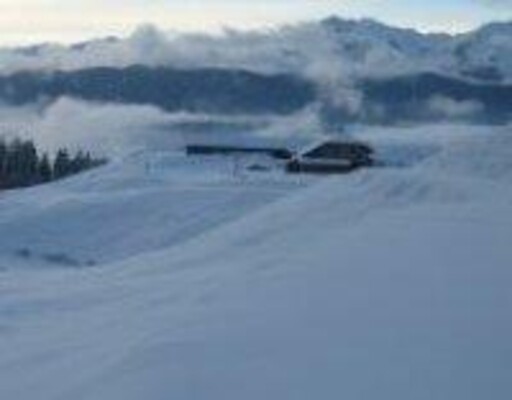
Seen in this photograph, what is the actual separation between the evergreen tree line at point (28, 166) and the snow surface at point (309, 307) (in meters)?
68.4

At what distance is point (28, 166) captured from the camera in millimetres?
88500

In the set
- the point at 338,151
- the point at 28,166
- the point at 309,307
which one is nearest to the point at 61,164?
the point at 28,166

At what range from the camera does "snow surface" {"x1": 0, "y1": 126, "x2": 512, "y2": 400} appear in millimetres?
7008

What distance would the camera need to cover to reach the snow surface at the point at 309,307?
23.0ft

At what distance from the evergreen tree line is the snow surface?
68.4 metres

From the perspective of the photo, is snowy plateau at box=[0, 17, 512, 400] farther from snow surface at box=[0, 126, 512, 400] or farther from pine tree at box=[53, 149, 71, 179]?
pine tree at box=[53, 149, 71, 179]

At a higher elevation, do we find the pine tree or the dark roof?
the dark roof

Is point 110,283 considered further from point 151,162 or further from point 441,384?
point 151,162

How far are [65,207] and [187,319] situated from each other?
2303 centimetres

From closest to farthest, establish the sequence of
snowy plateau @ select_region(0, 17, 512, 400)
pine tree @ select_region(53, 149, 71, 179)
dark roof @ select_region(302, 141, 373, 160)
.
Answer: snowy plateau @ select_region(0, 17, 512, 400) < dark roof @ select_region(302, 141, 373, 160) < pine tree @ select_region(53, 149, 71, 179)

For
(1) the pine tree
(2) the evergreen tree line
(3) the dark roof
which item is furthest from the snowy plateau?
(1) the pine tree

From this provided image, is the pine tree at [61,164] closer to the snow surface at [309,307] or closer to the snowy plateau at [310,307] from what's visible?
the snowy plateau at [310,307]

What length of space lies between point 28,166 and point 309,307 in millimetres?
81195

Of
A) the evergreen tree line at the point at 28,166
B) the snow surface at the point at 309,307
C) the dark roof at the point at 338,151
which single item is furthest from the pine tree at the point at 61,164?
the snow surface at the point at 309,307
